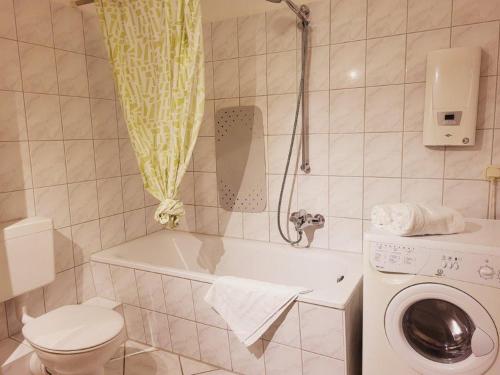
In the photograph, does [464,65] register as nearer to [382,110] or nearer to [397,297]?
[382,110]

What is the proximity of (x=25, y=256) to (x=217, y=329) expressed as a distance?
1.07 m

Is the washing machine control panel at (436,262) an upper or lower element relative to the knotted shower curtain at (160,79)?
lower

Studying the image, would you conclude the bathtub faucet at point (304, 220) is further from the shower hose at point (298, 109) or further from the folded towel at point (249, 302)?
the folded towel at point (249, 302)

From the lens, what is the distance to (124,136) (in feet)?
8.82

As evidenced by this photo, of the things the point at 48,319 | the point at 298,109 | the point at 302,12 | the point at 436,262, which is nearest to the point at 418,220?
the point at 436,262

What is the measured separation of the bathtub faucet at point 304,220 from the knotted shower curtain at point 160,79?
30.4 inches

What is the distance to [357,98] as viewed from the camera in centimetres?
220

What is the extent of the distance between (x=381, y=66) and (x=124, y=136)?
1.79 m

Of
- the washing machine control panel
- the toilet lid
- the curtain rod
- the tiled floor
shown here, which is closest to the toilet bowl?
the toilet lid

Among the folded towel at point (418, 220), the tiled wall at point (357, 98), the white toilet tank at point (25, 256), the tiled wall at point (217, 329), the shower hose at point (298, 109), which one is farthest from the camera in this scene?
the shower hose at point (298, 109)

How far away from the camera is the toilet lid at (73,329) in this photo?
1622mm

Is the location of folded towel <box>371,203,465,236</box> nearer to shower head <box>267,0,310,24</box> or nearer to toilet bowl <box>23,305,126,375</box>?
shower head <box>267,0,310,24</box>

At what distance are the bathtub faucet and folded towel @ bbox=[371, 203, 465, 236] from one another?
682mm

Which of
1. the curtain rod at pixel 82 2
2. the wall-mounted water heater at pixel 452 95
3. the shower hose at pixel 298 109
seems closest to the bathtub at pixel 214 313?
the shower hose at pixel 298 109
